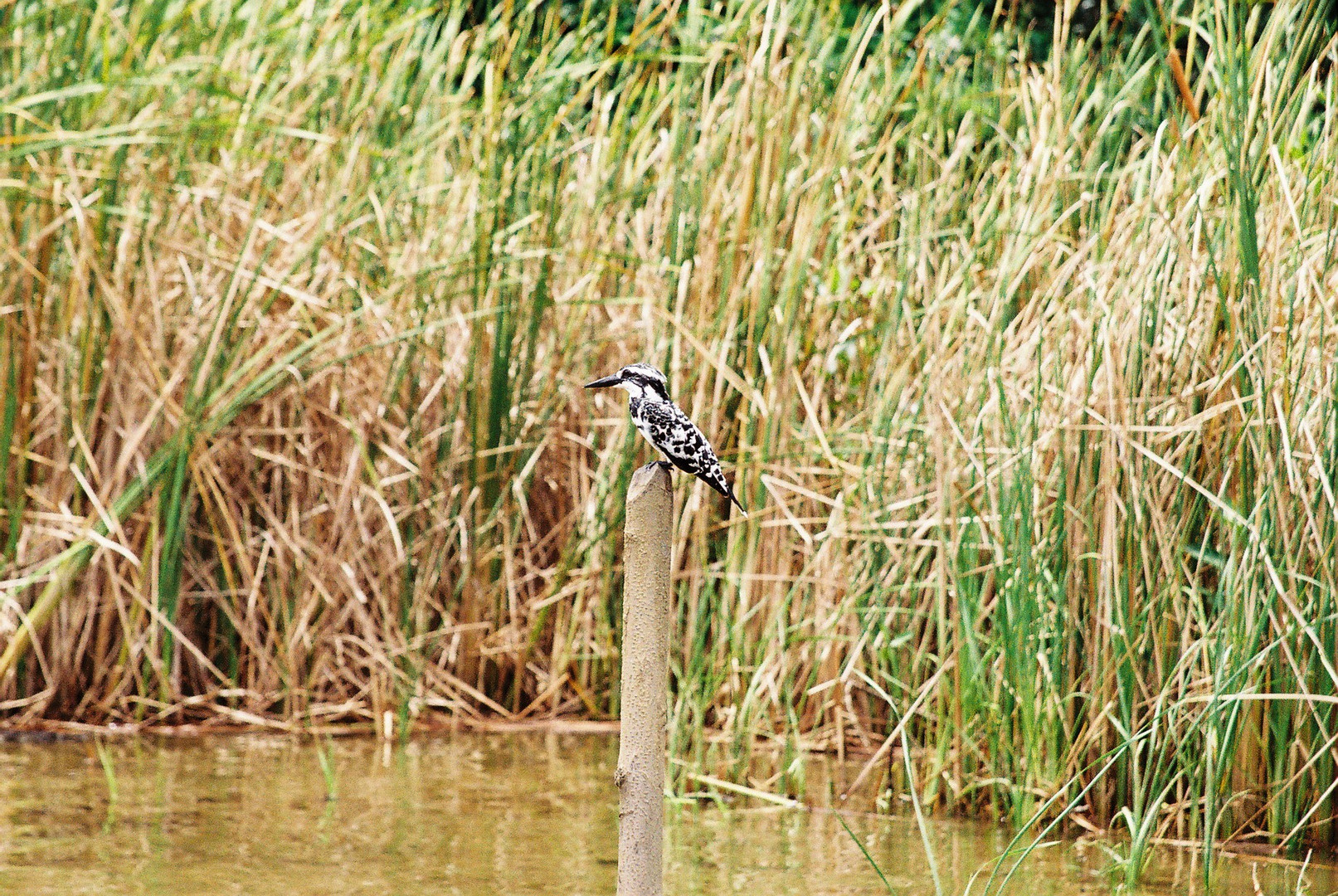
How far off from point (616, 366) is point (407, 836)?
152 centimetres

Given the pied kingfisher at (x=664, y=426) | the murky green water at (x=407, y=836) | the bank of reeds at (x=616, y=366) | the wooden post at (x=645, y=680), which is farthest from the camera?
the bank of reeds at (x=616, y=366)

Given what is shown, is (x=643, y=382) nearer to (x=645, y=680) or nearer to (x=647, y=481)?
(x=647, y=481)

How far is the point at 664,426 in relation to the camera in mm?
2223

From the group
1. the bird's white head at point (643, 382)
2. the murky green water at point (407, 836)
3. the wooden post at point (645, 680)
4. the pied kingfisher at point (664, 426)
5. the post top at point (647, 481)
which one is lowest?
the murky green water at point (407, 836)

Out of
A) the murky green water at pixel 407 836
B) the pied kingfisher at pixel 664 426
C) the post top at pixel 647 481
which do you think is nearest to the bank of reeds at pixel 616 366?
the murky green water at pixel 407 836

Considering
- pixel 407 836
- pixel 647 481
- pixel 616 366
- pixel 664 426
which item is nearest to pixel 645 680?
pixel 647 481

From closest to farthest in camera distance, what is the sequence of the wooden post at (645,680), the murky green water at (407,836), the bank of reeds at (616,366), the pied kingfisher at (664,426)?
1. the wooden post at (645,680)
2. the pied kingfisher at (664,426)
3. the murky green water at (407,836)
4. the bank of reeds at (616,366)

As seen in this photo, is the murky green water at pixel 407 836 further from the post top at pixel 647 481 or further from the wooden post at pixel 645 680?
the post top at pixel 647 481

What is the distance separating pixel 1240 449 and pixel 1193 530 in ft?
0.93

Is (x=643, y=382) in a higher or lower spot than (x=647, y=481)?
higher

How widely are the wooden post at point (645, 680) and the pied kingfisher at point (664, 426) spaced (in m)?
0.38

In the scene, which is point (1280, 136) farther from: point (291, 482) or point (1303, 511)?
point (291, 482)

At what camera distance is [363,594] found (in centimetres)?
384

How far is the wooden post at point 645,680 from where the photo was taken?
180 cm
